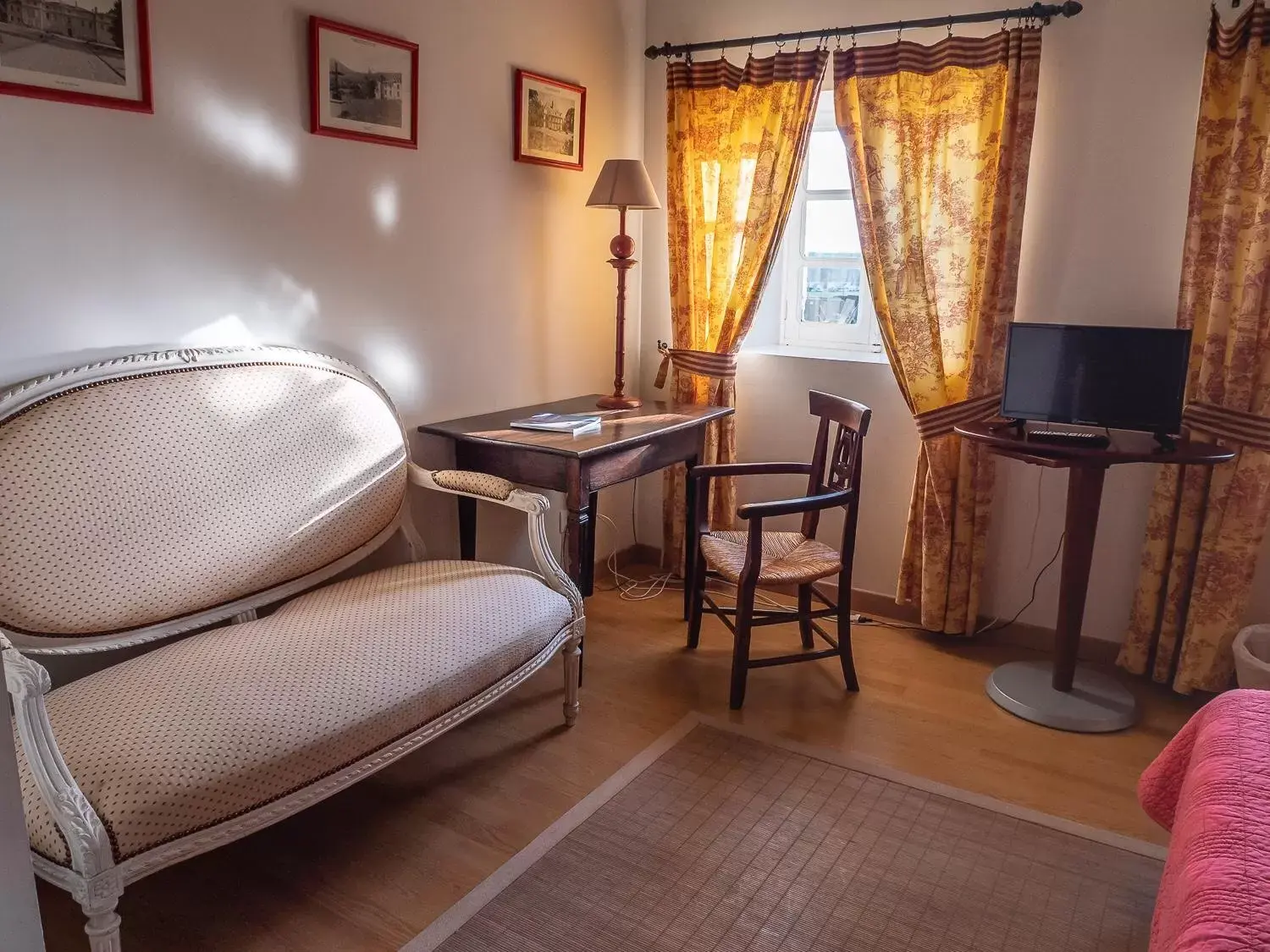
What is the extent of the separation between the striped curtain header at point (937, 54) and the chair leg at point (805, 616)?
5.70ft

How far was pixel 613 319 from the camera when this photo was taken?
3.84 metres

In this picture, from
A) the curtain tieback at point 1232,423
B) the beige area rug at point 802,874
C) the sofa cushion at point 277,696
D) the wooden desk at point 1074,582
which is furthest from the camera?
the curtain tieback at point 1232,423

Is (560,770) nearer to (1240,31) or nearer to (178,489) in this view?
(178,489)

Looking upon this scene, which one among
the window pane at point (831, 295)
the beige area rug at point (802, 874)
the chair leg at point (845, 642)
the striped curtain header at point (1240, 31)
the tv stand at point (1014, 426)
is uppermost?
the striped curtain header at point (1240, 31)

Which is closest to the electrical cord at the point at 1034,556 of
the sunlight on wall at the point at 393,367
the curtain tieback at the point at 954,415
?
the curtain tieback at the point at 954,415

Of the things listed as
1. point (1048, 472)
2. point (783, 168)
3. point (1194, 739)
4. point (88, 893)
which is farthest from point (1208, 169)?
point (88, 893)

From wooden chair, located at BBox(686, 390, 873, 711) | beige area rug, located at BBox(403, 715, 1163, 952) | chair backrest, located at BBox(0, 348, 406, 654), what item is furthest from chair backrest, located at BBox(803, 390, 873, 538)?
chair backrest, located at BBox(0, 348, 406, 654)

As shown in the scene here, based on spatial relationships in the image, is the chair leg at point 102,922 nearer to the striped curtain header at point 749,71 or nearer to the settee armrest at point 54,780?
the settee armrest at point 54,780

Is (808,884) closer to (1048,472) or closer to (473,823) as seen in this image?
(473,823)

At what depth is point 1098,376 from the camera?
8.98 feet

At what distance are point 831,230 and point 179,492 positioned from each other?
2547 millimetres

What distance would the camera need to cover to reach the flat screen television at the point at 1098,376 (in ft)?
A: 8.73

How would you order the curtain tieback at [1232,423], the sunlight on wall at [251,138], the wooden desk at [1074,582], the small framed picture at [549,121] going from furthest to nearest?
1. the small framed picture at [549,121]
2. the curtain tieback at [1232,423]
3. the wooden desk at [1074,582]
4. the sunlight on wall at [251,138]

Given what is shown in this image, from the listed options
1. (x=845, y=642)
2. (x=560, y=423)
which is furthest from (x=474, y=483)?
(x=845, y=642)
